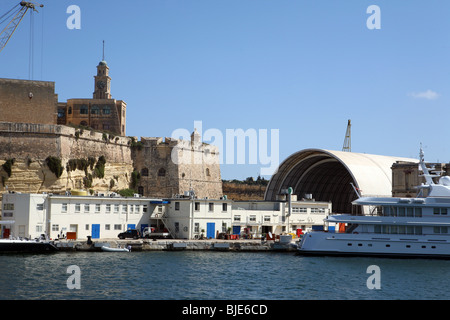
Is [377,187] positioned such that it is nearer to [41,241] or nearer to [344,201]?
[344,201]

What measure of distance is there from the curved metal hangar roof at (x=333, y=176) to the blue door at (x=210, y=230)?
769 inches

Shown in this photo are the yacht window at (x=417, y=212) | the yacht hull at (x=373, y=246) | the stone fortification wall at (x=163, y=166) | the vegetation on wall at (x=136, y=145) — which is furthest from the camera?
the vegetation on wall at (x=136, y=145)

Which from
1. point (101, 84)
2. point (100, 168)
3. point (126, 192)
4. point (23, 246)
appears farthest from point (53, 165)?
point (101, 84)

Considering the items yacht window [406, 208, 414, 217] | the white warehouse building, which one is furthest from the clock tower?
yacht window [406, 208, 414, 217]

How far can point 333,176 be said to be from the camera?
285 ft

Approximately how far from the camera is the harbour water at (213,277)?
3272 cm

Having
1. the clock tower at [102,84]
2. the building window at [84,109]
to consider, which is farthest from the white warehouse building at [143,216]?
the clock tower at [102,84]

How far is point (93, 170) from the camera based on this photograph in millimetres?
78562

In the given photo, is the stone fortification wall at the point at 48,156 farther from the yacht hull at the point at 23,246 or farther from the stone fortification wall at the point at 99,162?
the yacht hull at the point at 23,246

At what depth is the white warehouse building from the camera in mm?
55969

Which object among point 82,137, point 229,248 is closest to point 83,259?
point 229,248

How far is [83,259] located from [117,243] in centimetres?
800

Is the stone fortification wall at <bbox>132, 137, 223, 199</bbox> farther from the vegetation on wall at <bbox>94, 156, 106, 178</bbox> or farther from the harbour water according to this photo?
the harbour water

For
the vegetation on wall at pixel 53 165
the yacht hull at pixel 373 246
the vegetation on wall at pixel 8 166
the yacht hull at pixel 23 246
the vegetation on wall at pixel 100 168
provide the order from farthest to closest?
1. the vegetation on wall at pixel 100 168
2. the vegetation on wall at pixel 53 165
3. the vegetation on wall at pixel 8 166
4. the yacht hull at pixel 373 246
5. the yacht hull at pixel 23 246
